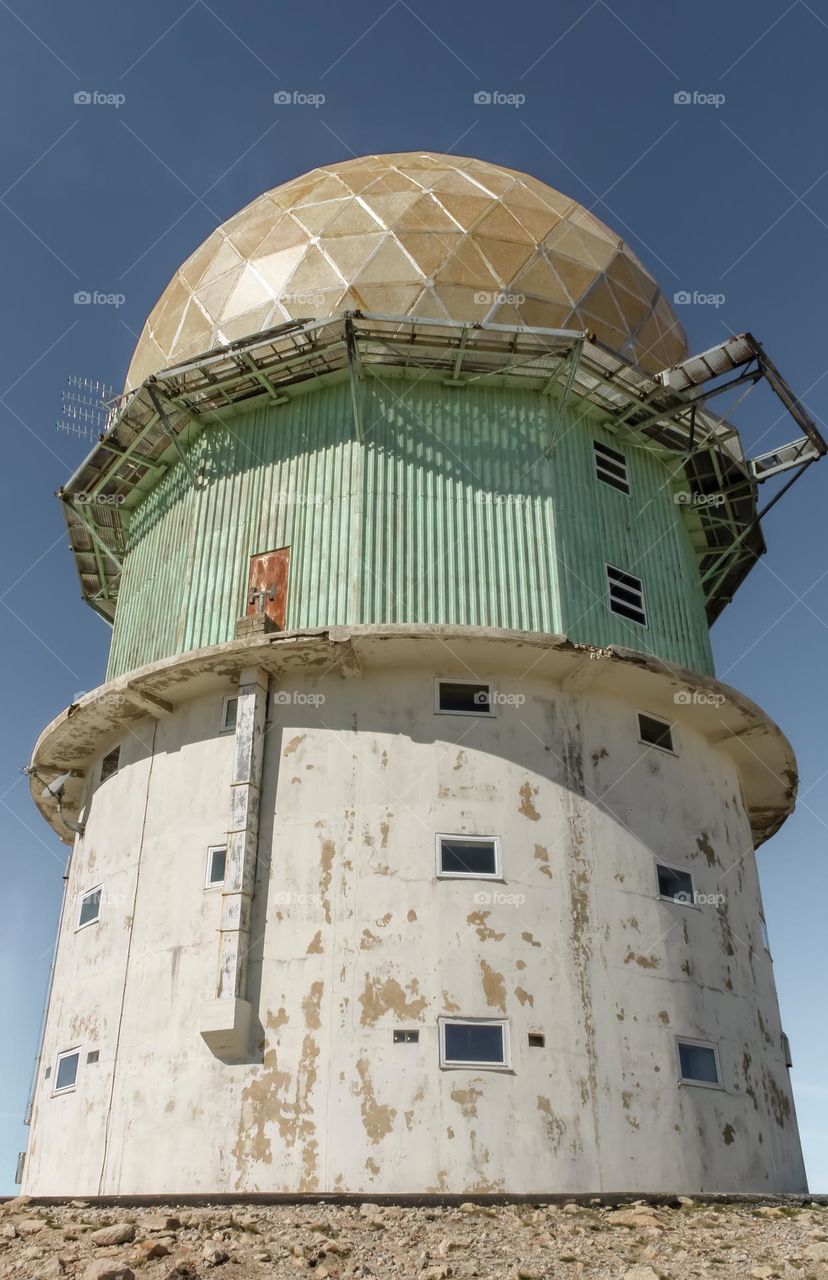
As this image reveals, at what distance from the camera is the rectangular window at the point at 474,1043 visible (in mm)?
16266

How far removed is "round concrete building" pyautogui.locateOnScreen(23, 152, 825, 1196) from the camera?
16.5 metres

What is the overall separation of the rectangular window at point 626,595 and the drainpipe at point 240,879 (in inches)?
246

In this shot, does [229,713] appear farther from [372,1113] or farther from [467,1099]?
[467,1099]

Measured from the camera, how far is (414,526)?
66.1 ft

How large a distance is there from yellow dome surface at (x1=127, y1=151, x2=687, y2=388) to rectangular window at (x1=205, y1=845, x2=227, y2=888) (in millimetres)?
9148

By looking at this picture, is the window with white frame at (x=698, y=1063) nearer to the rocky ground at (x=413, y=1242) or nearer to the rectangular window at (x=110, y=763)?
the rocky ground at (x=413, y=1242)

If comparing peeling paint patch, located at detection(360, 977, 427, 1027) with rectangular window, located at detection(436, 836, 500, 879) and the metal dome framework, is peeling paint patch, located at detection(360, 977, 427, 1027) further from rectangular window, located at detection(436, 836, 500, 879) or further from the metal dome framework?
the metal dome framework

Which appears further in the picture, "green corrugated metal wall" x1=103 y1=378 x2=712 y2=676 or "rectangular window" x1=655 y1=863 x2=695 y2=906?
"green corrugated metal wall" x1=103 y1=378 x2=712 y2=676

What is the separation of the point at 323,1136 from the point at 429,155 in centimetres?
1912

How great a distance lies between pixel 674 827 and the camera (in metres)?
19.4

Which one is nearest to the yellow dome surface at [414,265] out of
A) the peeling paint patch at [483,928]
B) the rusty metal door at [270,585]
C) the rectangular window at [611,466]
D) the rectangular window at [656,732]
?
the rectangular window at [611,466]

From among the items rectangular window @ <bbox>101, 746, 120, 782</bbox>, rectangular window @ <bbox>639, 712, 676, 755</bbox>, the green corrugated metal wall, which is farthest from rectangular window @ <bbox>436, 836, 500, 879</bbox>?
rectangular window @ <bbox>101, 746, 120, 782</bbox>

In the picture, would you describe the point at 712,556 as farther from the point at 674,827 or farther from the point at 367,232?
the point at 367,232

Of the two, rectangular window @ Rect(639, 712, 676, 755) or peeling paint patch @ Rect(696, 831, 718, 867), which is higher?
rectangular window @ Rect(639, 712, 676, 755)
